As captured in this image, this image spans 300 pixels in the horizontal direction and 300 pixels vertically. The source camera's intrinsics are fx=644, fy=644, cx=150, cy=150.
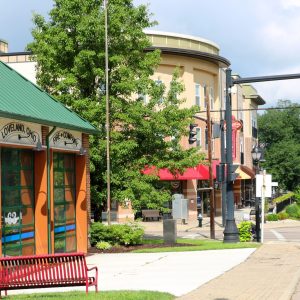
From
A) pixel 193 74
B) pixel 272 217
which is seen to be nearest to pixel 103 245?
pixel 272 217

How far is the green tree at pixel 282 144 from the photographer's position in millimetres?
78250

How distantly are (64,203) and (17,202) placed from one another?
3.12 meters

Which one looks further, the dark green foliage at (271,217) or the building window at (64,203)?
the dark green foliage at (271,217)

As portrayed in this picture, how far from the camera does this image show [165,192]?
2652 centimetres

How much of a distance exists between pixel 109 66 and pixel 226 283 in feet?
46.6

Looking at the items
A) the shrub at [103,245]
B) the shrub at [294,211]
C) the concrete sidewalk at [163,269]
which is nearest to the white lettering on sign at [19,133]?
the concrete sidewalk at [163,269]

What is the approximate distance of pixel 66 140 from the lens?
A: 20.8 m

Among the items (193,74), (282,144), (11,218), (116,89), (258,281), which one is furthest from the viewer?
(282,144)

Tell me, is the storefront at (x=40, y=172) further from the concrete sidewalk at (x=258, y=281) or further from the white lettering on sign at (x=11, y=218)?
the concrete sidewalk at (x=258, y=281)

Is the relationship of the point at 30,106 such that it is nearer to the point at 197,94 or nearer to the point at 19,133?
the point at 19,133

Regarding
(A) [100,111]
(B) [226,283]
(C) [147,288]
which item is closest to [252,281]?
(B) [226,283]

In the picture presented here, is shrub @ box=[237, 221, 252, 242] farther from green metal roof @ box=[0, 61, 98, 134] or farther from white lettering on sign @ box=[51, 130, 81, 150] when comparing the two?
white lettering on sign @ box=[51, 130, 81, 150]

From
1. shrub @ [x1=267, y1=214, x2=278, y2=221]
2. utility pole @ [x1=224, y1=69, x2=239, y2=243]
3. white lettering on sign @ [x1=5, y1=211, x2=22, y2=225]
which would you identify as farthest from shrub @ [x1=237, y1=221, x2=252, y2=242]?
shrub @ [x1=267, y1=214, x2=278, y2=221]

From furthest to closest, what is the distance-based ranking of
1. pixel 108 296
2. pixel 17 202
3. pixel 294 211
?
pixel 294 211 → pixel 17 202 → pixel 108 296
